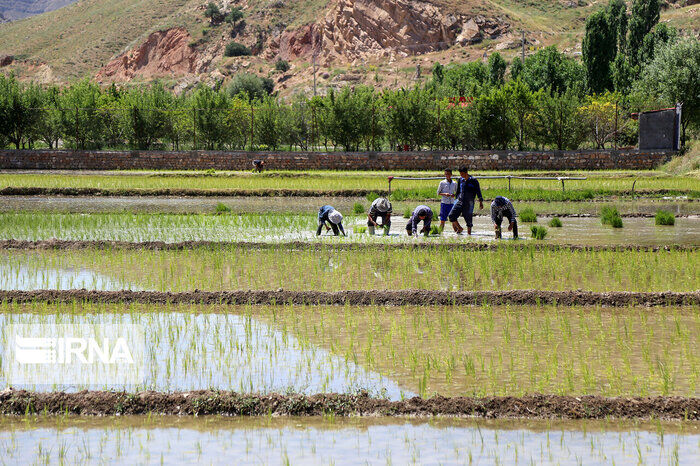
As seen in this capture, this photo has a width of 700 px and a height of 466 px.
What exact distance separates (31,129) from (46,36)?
366ft

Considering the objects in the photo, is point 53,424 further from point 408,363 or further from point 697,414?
point 697,414

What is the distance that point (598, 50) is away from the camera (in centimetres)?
7125

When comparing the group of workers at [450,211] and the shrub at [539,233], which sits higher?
the group of workers at [450,211]

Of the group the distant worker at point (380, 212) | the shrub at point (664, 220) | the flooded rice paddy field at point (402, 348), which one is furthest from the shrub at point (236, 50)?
the flooded rice paddy field at point (402, 348)

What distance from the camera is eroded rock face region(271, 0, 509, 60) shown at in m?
132

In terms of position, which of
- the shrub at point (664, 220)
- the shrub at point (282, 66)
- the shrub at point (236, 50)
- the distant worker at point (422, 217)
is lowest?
the shrub at point (664, 220)

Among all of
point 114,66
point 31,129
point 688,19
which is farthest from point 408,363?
point 114,66

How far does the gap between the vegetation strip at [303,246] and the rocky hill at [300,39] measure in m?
106

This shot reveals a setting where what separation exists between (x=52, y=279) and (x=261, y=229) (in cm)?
679

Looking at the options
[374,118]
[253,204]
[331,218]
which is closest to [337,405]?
[331,218]

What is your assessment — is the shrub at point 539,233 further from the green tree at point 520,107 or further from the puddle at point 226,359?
the green tree at point 520,107

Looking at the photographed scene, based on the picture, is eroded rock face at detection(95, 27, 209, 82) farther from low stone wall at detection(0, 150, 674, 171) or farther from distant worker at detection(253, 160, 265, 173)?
distant worker at detection(253, 160, 265, 173)

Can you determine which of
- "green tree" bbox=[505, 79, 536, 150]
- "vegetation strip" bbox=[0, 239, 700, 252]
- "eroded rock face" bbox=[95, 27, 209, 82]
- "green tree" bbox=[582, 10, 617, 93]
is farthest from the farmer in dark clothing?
"eroded rock face" bbox=[95, 27, 209, 82]

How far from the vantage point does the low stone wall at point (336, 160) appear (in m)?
41.2
